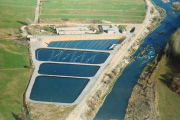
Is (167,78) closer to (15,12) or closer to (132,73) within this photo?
(132,73)

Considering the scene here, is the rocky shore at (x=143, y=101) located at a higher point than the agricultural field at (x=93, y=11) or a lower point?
lower

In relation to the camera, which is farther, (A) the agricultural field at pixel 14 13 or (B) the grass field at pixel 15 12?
(B) the grass field at pixel 15 12

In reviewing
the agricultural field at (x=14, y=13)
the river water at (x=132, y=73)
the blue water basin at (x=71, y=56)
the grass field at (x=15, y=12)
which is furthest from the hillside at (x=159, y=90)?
the grass field at (x=15, y=12)

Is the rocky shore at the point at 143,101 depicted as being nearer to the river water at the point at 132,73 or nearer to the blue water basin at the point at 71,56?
the river water at the point at 132,73

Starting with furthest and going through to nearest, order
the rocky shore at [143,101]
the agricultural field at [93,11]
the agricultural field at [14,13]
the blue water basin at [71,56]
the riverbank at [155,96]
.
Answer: the agricultural field at [93,11] → the agricultural field at [14,13] → the blue water basin at [71,56] → the riverbank at [155,96] → the rocky shore at [143,101]

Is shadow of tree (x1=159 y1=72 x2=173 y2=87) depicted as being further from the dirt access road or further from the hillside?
the dirt access road

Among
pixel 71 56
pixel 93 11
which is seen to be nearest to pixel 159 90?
pixel 71 56
